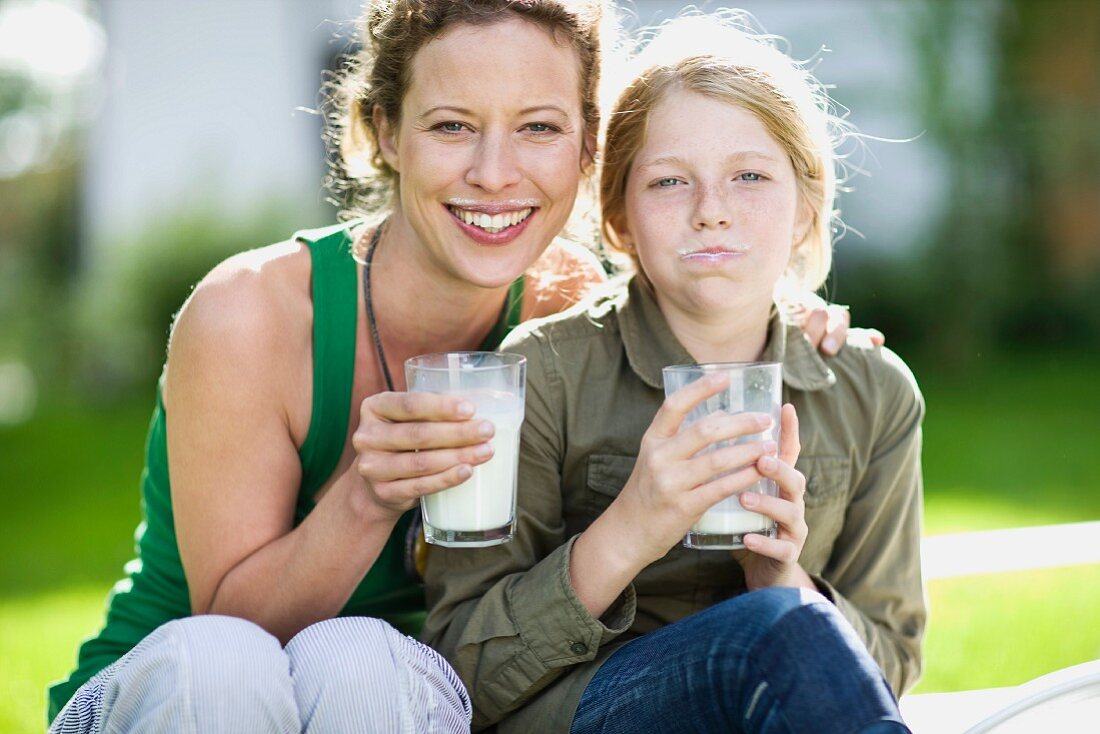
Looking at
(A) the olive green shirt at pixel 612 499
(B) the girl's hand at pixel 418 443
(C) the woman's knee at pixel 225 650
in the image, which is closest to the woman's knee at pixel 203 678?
(C) the woman's knee at pixel 225 650

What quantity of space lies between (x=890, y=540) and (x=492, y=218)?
3.91ft

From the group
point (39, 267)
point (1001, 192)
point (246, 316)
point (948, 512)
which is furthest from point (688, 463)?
point (39, 267)

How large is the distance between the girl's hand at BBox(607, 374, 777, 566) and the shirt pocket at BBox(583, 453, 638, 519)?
0.47 metres

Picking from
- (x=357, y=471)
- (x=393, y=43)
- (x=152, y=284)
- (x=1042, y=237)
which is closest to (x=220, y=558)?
(x=357, y=471)

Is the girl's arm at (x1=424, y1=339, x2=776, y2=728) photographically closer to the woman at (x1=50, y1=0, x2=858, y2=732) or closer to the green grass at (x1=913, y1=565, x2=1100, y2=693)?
the woman at (x1=50, y1=0, x2=858, y2=732)

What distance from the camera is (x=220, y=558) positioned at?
2744 millimetres

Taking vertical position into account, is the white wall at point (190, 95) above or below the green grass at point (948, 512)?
above

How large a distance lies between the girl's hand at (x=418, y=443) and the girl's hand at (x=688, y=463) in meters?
0.30

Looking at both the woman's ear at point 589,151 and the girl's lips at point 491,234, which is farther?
the woman's ear at point 589,151

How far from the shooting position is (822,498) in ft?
9.11

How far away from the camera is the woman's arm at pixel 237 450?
2.66 m

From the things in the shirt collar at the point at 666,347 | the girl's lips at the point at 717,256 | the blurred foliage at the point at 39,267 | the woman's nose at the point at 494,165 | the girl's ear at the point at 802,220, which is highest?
the woman's nose at the point at 494,165

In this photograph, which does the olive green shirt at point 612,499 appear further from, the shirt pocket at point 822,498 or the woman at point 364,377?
the woman at point 364,377

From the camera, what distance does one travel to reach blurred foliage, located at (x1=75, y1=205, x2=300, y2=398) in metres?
11.2
